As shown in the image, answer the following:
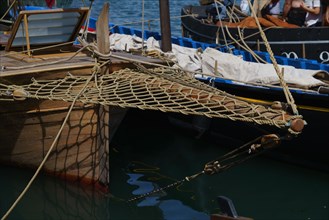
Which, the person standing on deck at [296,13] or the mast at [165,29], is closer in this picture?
the mast at [165,29]

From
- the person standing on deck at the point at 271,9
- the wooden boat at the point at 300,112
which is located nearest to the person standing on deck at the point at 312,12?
the person standing on deck at the point at 271,9

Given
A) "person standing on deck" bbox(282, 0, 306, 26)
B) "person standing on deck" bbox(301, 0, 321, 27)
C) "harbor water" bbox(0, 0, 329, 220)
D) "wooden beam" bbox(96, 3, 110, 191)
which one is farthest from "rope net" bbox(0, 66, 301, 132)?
"person standing on deck" bbox(282, 0, 306, 26)

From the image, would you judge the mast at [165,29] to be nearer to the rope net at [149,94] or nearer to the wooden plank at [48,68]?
the rope net at [149,94]

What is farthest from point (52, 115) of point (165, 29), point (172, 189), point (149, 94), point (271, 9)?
point (271, 9)

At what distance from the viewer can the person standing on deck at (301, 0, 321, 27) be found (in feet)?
39.1

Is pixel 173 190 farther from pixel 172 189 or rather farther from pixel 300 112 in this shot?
pixel 300 112

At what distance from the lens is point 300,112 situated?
9.24m

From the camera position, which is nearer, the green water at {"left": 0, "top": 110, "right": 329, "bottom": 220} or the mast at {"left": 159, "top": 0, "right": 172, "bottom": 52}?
the green water at {"left": 0, "top": 110, "right": 329, "bottom": 220}

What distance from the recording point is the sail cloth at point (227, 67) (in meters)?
9.33

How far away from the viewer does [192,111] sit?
6688 millimetres

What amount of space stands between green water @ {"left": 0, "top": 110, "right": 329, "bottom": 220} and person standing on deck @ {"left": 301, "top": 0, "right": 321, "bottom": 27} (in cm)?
321

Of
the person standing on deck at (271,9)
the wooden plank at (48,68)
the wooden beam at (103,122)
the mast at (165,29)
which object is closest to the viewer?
the wooden plank at (48,68)

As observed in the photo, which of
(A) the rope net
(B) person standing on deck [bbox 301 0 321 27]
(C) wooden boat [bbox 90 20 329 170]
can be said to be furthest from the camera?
(B) person standing on deck [bbox 301 0 321 27]

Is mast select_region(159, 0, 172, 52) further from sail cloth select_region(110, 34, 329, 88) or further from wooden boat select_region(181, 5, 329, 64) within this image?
wooden boat select_region(181, 5, 329, 64)
